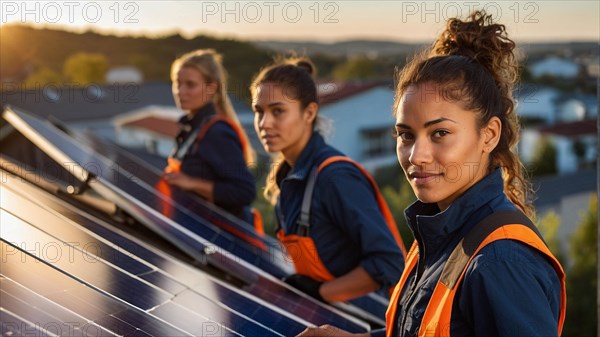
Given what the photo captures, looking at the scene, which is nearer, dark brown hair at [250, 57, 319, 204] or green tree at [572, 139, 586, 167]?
dark brown hair at [250, 57, 319, 204]

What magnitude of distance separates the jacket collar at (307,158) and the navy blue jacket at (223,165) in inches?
56.3

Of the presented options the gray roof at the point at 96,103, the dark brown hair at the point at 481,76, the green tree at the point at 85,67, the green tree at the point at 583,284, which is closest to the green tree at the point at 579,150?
the gray roof at the point at 96,103

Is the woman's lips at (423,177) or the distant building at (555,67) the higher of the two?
the woman's lips at (423,177)

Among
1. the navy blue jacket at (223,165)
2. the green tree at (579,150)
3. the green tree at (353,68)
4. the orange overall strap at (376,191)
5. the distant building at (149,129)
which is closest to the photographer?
the orange overall strap at (376,191)

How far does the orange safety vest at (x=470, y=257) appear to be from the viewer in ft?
7.38

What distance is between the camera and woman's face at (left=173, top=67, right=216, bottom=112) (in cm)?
623

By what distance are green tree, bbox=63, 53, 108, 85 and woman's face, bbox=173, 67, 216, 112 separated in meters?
48.7

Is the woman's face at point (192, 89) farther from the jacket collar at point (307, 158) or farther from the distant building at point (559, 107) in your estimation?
the distant building at point (559, 107)

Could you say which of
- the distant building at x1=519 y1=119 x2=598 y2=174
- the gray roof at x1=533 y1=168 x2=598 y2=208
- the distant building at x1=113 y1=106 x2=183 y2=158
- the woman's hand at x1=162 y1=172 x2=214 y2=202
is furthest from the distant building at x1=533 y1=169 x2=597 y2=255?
the woman's hand at x1=162 y1=172 x2=214 y2=202

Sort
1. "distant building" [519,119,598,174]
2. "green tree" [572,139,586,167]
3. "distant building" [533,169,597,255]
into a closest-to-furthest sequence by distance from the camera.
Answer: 1. "distant building" [533,169,597,255]
2. "distant building" [519,119,598,174]
3. "green tree" [572,139,586,167]

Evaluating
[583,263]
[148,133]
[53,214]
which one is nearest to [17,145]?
[53,214]

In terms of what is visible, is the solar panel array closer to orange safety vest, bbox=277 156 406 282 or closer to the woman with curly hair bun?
orange safety vest, bbox=277 156 406 282

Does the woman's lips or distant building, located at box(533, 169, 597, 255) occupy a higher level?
the woman's lips

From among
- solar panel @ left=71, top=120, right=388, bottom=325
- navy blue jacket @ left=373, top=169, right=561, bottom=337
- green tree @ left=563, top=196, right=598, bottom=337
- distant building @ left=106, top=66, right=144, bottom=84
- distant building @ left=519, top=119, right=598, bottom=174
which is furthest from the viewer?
distant building @ left=519, top=119, right=598, bottom=174
